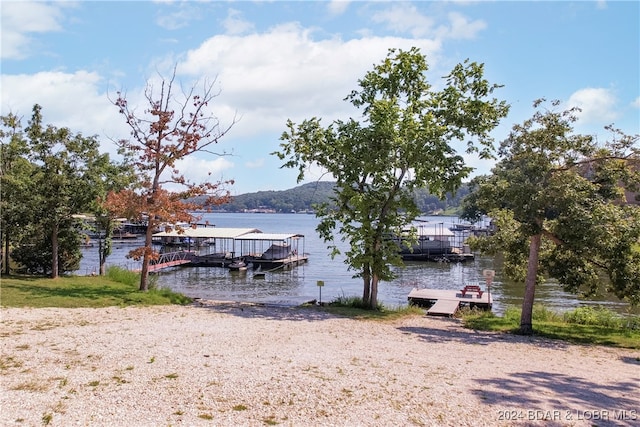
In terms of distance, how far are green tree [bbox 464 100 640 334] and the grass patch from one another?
1192mm

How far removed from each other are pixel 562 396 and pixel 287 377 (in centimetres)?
482

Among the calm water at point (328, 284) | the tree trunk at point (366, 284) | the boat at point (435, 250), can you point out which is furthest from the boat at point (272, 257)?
the tree trunk at point (366, 284)

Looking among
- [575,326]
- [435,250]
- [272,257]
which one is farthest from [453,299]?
[435,250]

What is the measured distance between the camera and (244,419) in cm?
683

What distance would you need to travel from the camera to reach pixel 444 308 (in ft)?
72.6

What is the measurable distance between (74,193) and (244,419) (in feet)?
59.6

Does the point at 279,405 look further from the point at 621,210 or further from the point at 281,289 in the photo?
the point at 281,289

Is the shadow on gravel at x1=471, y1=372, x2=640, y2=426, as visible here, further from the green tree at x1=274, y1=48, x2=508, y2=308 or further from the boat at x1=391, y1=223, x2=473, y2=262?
the boat at x1=391, y1=223, x2=473, y2=262

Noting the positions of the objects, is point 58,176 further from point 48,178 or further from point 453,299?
point 453,299

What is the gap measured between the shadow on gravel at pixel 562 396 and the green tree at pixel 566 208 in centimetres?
562

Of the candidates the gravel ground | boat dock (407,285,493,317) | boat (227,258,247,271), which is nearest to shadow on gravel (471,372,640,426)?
the gravel ground

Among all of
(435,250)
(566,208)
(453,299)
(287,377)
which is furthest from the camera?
(435,250)

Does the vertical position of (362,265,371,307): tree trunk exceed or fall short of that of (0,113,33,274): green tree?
it falls short

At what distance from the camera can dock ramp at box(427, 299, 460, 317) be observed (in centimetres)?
2114
